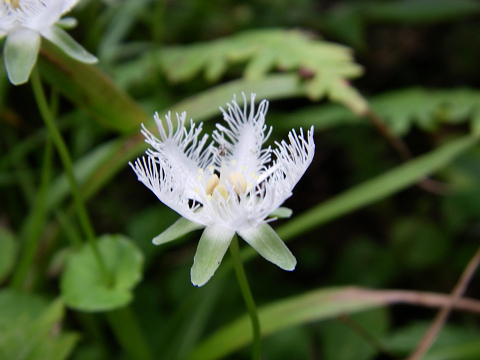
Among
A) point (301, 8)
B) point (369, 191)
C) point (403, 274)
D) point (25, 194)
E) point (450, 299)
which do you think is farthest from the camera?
point (301, 8)

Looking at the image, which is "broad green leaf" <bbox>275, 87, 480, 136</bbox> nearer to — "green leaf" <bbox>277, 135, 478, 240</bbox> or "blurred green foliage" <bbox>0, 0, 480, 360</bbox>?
"blurred green foliage" <bbox>0, 0, 480, 360</bbox>

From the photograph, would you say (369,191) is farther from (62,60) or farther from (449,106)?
(62,60)

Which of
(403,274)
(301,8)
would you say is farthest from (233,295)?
(301,8)

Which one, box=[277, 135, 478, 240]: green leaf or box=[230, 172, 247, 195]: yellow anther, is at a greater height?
box=[230, 172, 247, 195]: yellow anther

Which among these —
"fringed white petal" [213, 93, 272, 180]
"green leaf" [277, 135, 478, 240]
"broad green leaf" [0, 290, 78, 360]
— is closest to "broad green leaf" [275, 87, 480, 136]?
"green leaf" [277, 135, 478, 240]

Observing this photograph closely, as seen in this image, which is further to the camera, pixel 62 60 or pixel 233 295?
pixel 233 295

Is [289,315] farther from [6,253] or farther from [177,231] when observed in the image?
[6,253]

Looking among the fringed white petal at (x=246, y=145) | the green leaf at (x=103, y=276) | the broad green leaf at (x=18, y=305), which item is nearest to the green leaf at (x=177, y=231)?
the fringed white petal at (x=246, y=145)
